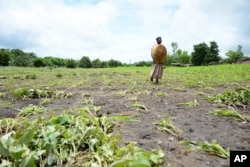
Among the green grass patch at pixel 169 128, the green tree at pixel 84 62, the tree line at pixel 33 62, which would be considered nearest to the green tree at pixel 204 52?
the tree line at pixel 33 62

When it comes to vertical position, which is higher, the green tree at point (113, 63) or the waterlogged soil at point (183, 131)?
the waterlogged soil at point (183, 131)

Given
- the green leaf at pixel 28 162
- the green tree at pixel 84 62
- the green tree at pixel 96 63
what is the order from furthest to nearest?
the green tree at pixel 96 63 → the green tree at pixel 84 62 → the green leaf at pixel 28 162

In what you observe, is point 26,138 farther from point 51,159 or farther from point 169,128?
point 169,128

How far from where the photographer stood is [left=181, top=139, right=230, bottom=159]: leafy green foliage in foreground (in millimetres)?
2702

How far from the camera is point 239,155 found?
2607 millimetres

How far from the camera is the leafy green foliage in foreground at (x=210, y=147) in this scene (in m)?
2.70

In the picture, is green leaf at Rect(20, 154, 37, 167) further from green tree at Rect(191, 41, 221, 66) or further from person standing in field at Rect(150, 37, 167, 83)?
green tree at Rect(191, 41, 221, 66)

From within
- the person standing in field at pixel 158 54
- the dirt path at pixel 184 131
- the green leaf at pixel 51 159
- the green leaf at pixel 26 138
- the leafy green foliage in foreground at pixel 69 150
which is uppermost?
the person standing in field at pixel 158 54

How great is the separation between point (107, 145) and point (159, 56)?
784cm

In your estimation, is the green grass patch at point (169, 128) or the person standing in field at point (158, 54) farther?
the person standing in field at point (158, 54)

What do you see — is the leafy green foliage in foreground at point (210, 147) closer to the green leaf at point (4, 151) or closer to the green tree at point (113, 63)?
the green leaf at point (4, 151)

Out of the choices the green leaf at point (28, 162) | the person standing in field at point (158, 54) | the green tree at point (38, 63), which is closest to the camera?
the green leaf at point (28, 162)

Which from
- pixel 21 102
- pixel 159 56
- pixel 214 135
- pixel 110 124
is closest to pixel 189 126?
pixel 214 135

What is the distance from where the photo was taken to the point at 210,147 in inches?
111
